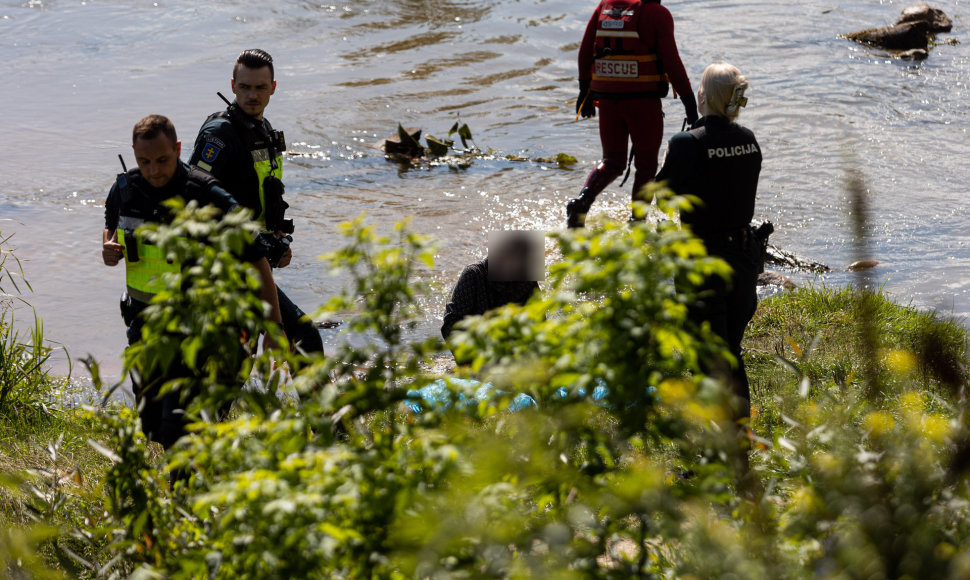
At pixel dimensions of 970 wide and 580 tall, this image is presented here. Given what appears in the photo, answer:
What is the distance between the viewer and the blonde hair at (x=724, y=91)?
4.17m

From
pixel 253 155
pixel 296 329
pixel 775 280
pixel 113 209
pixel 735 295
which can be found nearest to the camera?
pixel 113 209

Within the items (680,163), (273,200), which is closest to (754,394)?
(680,163)

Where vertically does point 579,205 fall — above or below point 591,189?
below

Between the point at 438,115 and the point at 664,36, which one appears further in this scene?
the point at 438,115

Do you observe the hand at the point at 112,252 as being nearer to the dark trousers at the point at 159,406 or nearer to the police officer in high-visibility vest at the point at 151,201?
the police officer in high-visibility vest at the point at 151,201

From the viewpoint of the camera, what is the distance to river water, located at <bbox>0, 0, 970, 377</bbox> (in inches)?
296

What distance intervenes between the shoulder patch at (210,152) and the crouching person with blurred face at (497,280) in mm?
1284

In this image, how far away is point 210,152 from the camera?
4.30 metres

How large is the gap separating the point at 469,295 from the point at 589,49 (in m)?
3.26

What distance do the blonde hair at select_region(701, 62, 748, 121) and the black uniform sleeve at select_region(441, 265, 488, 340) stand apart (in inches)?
53.8

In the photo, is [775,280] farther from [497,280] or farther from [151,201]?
[151,201]

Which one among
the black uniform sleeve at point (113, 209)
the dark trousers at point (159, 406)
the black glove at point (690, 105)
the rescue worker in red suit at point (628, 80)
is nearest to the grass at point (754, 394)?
the dark trousers at point (159, 406)

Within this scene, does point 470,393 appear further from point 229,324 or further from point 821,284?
point 821,284

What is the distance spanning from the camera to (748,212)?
430 centimetres
